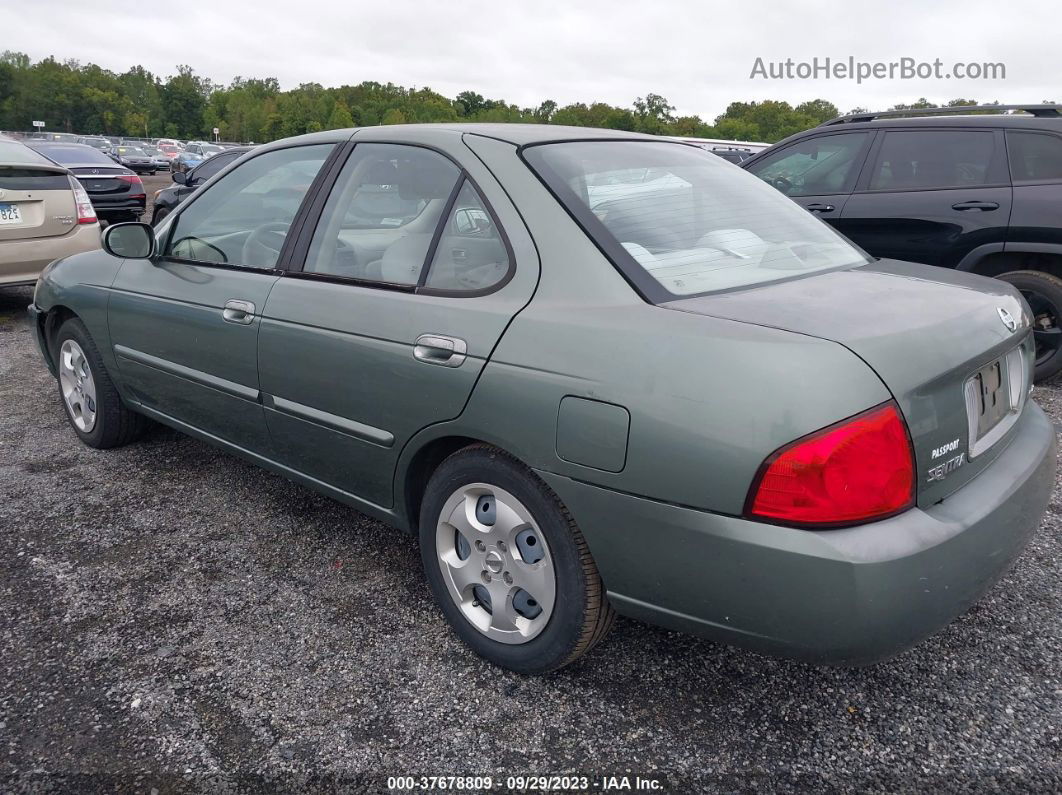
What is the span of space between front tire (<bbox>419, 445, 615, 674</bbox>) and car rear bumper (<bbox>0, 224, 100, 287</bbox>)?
541 cm

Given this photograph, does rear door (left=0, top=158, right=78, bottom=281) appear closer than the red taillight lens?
No

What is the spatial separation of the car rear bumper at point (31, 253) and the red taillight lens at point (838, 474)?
20.9 feet

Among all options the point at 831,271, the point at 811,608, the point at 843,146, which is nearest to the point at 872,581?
the point at 811,608

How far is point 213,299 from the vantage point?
3.09 metres

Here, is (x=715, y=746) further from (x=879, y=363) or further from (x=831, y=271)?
(x=831, y=271)

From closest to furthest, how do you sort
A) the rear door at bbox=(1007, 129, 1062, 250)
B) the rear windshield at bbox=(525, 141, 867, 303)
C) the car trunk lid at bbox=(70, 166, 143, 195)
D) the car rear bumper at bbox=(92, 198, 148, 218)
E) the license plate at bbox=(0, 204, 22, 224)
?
the rear windshield at bbox=(525, 141, 867, 303), the rear door at bbox=(1007, 129, 1062, 250), the license plate at bbox=(0, 204, 22, 224), the car trunk lid at bbox=(70, 166, 143, 195), the car rear bumper at bbox=(92, 198, 148, 218)

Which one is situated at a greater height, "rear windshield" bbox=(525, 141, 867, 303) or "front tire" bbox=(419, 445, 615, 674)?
"rear windshield" bbox=(525, 141, 867, 303)

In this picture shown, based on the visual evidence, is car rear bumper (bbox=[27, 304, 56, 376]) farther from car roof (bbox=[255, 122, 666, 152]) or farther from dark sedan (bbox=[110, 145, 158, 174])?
dark sedan (bbox=[110, 145, 158, 174])

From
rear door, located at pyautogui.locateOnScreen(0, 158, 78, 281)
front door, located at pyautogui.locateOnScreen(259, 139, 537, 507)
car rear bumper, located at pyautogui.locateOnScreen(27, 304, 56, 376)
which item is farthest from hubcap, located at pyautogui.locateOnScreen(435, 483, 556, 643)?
rear door, located at pyautogui.locateOnScreen(0, 158, 78, 281)

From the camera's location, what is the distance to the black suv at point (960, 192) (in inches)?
197

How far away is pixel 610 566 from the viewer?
2002mm

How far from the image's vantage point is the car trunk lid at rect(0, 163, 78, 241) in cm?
643

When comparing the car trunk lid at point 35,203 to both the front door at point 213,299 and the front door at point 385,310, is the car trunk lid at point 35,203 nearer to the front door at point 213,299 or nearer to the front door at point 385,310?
the front door at point 213,299

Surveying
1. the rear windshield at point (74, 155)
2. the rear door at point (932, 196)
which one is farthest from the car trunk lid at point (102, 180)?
the rear door at point (932, 196)
